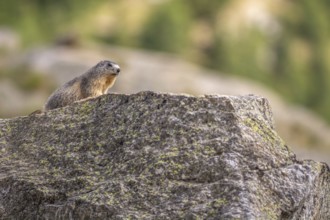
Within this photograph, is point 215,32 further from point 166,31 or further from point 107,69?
point 107,69

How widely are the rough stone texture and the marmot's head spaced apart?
4.29 m

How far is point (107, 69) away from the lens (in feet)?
74.1

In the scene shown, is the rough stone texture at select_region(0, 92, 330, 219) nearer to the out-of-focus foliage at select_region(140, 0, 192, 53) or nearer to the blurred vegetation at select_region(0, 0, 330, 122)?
the blurred vegetation at select_region(0, 0, 330, 122)

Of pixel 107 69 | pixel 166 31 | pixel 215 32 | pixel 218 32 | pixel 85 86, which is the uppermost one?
pixel 215 32

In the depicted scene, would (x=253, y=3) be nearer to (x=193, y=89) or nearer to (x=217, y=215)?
(x=193, y=89)

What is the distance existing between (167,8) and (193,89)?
92.0 meters

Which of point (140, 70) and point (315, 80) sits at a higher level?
point (315, 80)

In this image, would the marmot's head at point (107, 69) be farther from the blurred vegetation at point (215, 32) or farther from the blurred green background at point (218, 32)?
the blurred vegetation at point (215, 32)

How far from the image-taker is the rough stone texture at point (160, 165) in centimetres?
1605

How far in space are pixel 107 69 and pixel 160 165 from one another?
21.1 feet

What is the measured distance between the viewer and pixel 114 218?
1594cm

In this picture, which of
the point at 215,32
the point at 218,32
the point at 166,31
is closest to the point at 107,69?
the point at 166,31

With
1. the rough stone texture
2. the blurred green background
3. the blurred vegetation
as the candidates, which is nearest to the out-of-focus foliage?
the blurred vegetation

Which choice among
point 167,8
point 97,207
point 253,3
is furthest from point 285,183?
point 253,3
